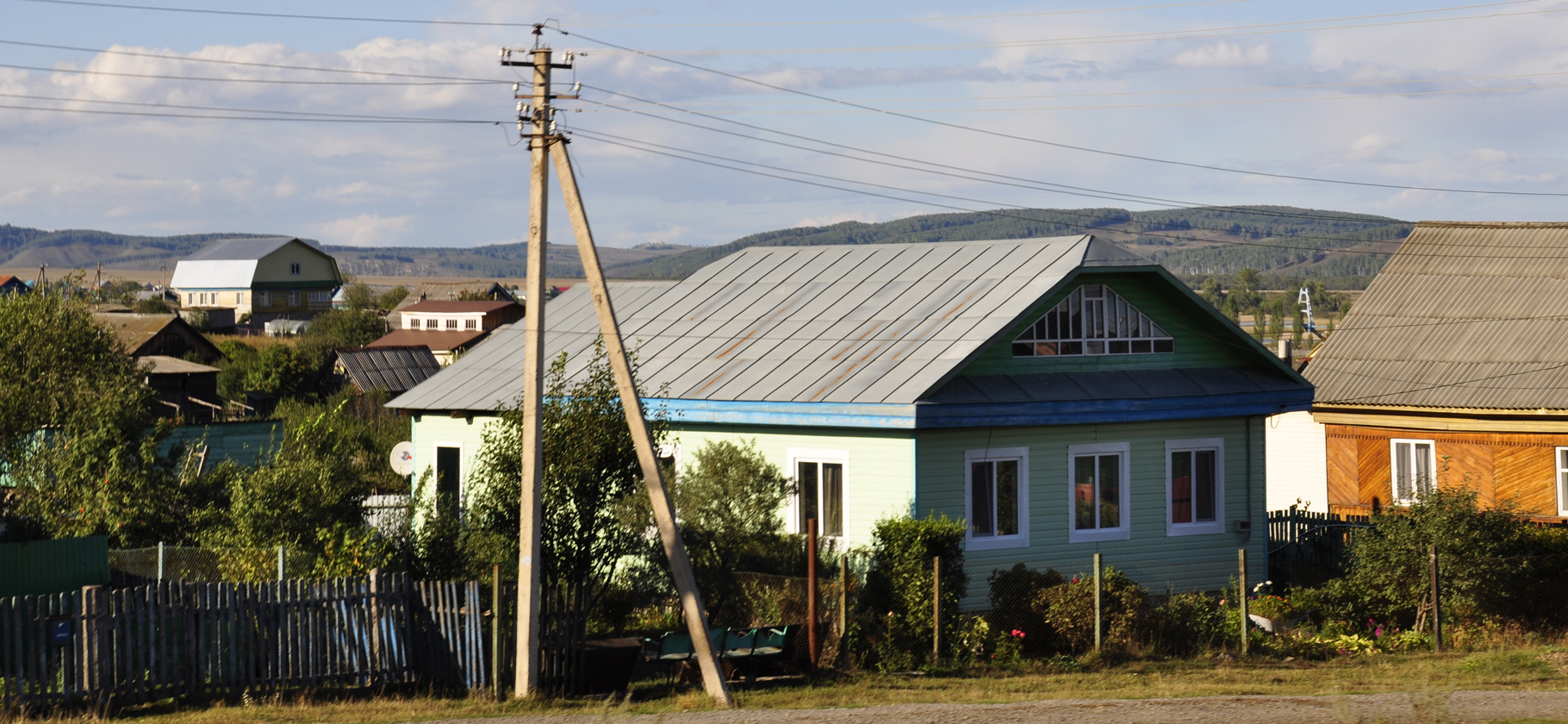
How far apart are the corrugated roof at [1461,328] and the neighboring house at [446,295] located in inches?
3539

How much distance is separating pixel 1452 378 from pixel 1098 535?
12.8m

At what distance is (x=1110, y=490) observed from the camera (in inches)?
807

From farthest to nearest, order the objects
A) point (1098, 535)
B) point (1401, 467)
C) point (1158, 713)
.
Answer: point (1401, 467) → point (1098, 535) → point (1158, 713)

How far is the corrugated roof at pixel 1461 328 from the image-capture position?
2800cm

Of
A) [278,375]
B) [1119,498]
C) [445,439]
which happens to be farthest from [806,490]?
→ [278,375]

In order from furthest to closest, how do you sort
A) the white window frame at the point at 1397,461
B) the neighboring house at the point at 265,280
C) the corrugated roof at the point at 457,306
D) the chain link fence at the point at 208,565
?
the neighboring house at the point at 265,280
the corrugated roof at the point at 457,306
the white window frame at the point at 1397,461
the chain link fence at the point at 208,565

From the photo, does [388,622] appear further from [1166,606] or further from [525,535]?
[1166,606]

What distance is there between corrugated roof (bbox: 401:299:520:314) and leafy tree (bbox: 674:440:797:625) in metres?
87.3

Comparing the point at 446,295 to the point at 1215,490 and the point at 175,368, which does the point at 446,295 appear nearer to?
the point at 175,368

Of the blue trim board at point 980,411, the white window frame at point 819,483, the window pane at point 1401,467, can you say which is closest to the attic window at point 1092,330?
the blue trim board at point 980,411

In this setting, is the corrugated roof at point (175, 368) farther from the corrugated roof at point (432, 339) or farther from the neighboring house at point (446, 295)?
the neighboring house at point (446, 295)

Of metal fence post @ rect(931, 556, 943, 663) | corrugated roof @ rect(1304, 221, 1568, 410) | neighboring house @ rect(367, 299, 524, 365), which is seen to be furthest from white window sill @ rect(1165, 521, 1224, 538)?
neighboring house @ rect(367, 299, 524, 365)

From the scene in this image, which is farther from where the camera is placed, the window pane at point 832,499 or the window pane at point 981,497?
the window pane at point 832,499

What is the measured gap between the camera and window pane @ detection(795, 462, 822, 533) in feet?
65.9
